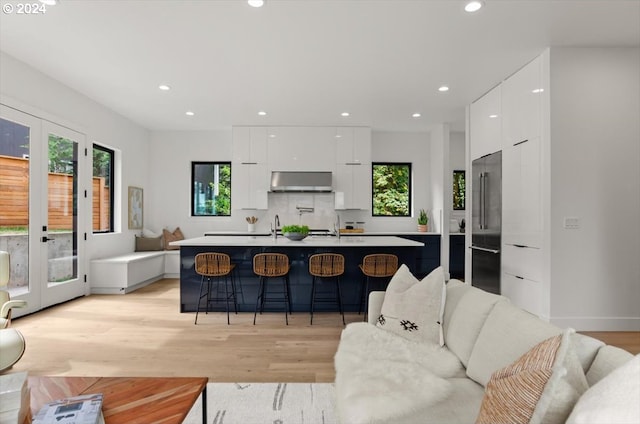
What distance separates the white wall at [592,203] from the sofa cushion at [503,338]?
2.57m

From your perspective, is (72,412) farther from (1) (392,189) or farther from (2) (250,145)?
(1) (392,189)

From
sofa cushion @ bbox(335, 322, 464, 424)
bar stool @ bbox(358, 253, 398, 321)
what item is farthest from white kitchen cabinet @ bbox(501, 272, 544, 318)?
sofa cushion @ bbox(335, 322, 464, 424)

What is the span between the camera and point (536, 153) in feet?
12.9

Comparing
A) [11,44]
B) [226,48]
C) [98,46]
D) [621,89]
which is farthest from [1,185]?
[621,89]

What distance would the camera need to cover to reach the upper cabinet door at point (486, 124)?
4.76 metres

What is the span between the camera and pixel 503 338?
154cm

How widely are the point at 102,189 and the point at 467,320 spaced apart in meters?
6.17

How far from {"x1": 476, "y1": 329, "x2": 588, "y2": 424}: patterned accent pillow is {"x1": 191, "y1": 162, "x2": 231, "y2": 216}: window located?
22.6 feet

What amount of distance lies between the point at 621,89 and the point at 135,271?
679 centimetres

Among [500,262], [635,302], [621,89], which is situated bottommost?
[635,302]

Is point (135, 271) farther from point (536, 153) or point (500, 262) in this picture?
point (536, 153)

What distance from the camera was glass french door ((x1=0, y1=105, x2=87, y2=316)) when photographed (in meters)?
4.05

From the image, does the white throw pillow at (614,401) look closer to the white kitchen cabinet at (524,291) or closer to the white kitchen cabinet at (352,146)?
the white kitchen cabinet at (524,291)

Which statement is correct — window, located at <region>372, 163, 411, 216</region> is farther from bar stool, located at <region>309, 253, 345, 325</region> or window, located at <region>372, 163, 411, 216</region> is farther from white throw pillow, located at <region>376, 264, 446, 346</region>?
white throw pillow, located at <region>376, 264, 446, 346</region>
